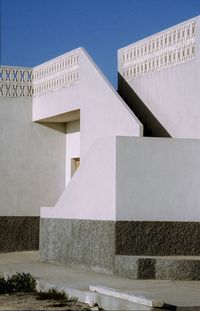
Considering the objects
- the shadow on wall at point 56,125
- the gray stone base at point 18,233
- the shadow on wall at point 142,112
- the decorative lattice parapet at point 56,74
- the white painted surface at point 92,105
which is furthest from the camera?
the shadow on wall at point 56,125

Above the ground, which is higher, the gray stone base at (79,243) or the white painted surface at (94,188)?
the white painted surface at (94,188)

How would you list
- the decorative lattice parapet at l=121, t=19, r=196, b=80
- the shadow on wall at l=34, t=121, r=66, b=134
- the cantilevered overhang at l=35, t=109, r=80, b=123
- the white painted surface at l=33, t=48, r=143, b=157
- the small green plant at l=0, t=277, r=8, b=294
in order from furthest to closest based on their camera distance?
the shadow on wall at l=34, t=121, r=66, b=134 → the cantilevered overhang at l=35, t=109, r=80, b=123 → the white painted surface at l=33, t=48, r=143, b=157 → the decorative lattice parapet at l=121, t=19, r=196, b=80 → the small green plant at l=0, t=277, r=8, b=294

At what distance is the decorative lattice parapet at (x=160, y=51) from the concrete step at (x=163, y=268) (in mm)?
3762

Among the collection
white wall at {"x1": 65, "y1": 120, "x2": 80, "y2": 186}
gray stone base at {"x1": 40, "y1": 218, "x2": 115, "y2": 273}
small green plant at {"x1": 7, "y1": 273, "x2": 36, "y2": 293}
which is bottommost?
small green plant at {"x1": 7, "y1": 273, "x2": 36, "y2": 293}

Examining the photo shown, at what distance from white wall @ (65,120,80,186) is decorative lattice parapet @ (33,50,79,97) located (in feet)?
3.36

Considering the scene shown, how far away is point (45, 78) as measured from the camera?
54.5 ft

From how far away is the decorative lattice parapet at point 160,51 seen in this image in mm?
12516

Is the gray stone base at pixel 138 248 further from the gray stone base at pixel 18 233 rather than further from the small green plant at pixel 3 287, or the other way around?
the gray stone base at pixel 18 233

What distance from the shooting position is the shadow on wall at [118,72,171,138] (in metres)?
13.5

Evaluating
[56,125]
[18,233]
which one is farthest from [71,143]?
[18,233]

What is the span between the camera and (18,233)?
54.0ft

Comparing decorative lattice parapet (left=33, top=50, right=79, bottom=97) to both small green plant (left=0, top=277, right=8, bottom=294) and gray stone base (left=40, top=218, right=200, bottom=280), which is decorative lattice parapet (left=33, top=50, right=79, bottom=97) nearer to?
gray stone base (left=40, top=218, right=200, bottom=280)

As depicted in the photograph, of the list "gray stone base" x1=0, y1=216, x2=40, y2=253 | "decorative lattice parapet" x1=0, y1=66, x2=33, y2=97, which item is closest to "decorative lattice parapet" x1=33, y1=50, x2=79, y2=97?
"decorative lattice parapet" x1=0, y1=66, x2=33, y2=97

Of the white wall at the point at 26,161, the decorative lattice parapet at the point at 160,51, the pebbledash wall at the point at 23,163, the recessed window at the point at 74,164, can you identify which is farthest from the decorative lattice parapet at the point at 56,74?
the recessed window at the point at 74,164
